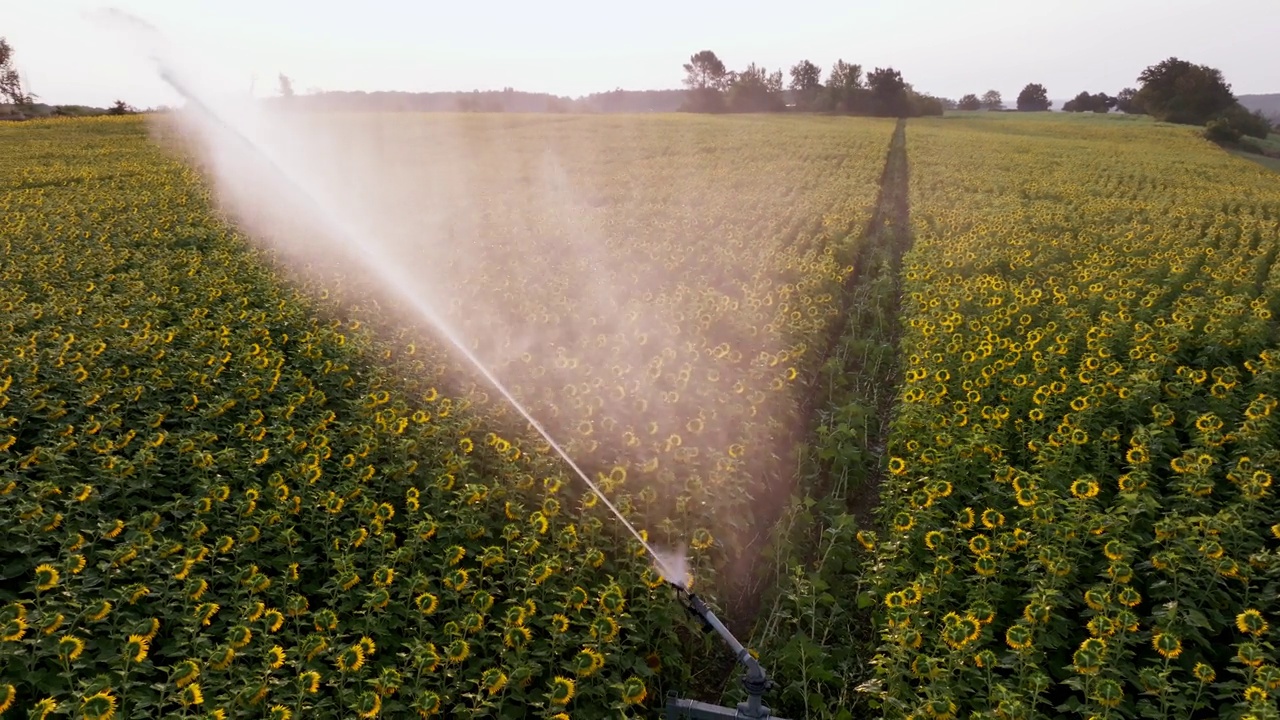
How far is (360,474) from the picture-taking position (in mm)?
5043

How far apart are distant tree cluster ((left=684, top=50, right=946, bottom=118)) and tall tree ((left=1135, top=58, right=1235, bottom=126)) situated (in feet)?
63.5

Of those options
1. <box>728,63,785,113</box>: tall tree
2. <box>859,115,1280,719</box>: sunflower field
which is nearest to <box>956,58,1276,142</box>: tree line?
<box>728,63,785,113</box>: tall tree

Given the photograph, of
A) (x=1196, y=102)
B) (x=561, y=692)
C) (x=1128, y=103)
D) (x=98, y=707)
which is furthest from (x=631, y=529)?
(x=1128, y=103)

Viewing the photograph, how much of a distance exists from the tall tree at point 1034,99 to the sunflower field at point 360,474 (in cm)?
11480

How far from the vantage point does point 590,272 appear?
12039 mm

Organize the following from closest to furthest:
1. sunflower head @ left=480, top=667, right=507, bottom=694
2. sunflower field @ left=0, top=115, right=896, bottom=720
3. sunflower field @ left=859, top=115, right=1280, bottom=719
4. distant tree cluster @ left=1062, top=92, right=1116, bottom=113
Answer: sunflower head @ left=480, top=667, right=507, bottom=694 → sunflower field @ left=0, top=115, right=896, bottom=720 → sunflower field @ left=859, top=115, right=1280, bottom=719 → distant tree cluster @ left=1062, top=92, right=1116, bottom=113

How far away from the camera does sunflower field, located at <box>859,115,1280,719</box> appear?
148 inches

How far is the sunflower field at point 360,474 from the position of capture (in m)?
3.56

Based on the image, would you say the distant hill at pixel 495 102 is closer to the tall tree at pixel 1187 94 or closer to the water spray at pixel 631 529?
the water spray at pixel 631 529

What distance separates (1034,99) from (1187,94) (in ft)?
161

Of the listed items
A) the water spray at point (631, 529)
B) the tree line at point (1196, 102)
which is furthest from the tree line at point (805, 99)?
the water spray at point (631, 529)

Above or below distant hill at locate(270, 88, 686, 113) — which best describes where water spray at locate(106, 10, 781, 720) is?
below

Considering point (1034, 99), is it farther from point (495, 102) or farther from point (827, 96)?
point (495, 102)

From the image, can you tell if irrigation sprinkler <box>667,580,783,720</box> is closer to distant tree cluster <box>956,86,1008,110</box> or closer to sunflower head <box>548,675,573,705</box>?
sunflower head <box>548,675,573,705</box>
